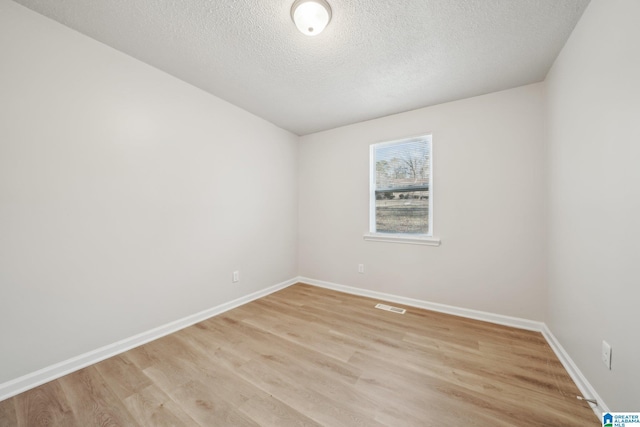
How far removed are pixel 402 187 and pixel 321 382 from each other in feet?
8.01

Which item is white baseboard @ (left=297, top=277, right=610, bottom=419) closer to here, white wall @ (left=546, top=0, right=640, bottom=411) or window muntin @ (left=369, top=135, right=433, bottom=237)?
white wall @ (left=546, top=0, right=640, bottom=411)

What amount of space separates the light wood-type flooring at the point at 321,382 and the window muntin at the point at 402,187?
128 centimetres

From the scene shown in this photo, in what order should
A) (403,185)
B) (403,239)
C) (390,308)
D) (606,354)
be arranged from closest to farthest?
(606,354) < (390,308) < (403,239) < (403,185)

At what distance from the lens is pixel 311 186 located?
3801mm

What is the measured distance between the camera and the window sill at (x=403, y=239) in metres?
2.77

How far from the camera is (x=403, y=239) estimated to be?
296cm

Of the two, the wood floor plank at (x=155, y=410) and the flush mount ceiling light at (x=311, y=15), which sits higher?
the flush mount ceiling light at (x=311, y=15)

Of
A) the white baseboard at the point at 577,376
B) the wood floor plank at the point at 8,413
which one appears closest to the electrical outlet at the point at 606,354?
the white baseboard at the point at 577,376

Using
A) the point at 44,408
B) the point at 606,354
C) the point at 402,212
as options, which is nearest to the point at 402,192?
the point at 402,212

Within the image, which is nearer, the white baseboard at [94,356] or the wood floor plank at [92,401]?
the wood floor plank at [92,401]

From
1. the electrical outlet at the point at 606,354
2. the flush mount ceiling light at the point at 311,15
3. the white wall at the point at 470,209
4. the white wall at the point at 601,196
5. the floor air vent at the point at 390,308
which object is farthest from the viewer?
the floor air vent at the point at 390,308

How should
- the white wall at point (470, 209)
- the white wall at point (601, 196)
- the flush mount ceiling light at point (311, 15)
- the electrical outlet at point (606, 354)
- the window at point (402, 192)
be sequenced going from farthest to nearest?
1. the window at point (402, 192)
2. the white wall at point (470, 209)
3. the flush mount ceiling light at point (311, 15)
4. the electrical outlet at point (606, 354)
5. the white wall at point (601, 196)

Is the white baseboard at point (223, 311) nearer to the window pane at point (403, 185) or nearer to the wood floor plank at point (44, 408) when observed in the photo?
the wood floor plank at point (44, 408)

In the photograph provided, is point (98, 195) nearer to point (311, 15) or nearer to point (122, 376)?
point (122, 376)
